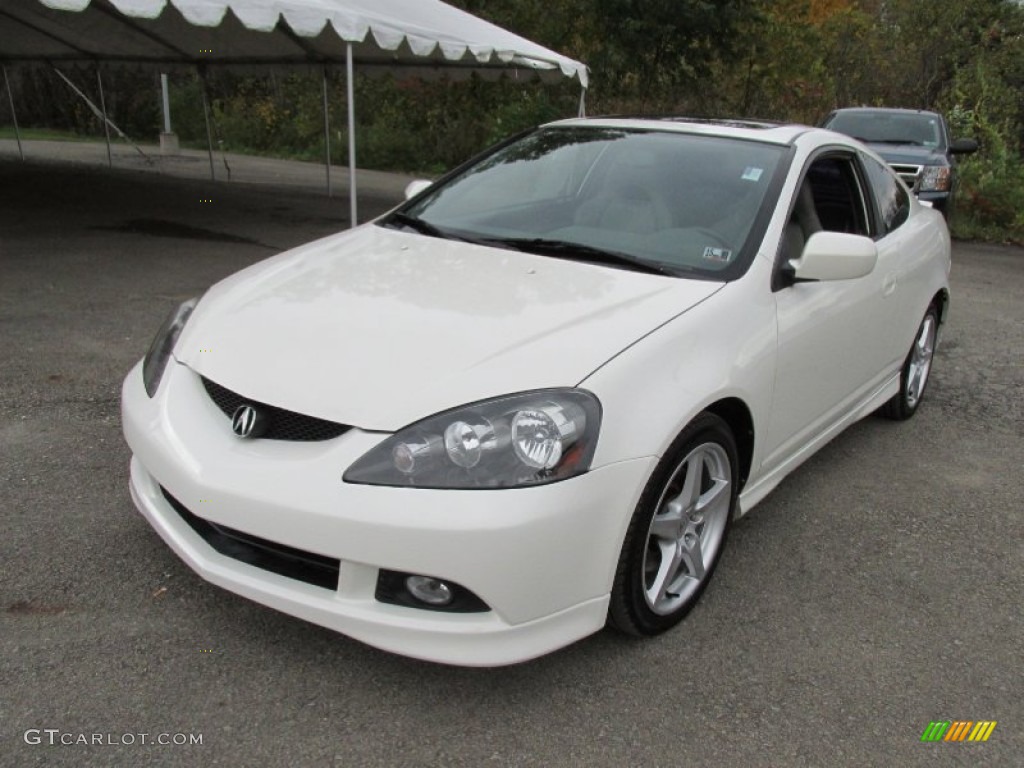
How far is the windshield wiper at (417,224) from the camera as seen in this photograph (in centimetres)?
343

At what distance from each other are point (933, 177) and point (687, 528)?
9.26m

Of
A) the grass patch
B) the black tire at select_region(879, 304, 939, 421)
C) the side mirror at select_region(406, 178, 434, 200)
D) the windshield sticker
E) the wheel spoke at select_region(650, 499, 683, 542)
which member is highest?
the windshield sticker

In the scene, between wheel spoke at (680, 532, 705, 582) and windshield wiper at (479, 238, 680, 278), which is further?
windshield wiper at (479, 238, 680, 278)

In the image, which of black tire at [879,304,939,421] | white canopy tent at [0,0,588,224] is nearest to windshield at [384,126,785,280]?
black tire at [879,304,939,421]

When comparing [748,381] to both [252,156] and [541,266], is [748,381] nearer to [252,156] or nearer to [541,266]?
[541,266]

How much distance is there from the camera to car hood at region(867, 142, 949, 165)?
10.4 meters

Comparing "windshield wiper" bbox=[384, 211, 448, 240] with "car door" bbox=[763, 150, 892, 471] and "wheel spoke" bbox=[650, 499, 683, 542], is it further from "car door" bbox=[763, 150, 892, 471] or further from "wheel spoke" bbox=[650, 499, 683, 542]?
"wheel spoke" bbox=[650, 499, 683, 542]

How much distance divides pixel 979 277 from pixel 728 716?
27.5 ft

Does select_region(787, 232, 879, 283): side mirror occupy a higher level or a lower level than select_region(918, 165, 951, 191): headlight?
higher

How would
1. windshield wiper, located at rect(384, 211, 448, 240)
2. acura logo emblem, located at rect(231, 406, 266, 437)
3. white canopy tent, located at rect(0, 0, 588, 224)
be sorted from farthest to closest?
1. white canopy tent, located at rect(0, 0, 588, 224)
2. windshield wiper, located at rect(384, 211, 448, 240)
3. acura logo emblem, located at rect(231, 406, 266, 437)

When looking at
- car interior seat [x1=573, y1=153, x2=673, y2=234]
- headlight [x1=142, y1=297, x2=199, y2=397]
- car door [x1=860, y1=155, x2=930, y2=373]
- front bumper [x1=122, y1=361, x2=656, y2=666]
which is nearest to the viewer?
front bumper [x1=122, y1=361, x2=656, y2=666]

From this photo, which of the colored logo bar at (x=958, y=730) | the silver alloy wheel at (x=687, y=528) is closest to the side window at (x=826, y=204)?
the silver alloy wheel at (x=687, y=528)

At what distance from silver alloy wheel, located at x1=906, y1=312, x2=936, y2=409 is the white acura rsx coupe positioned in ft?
3.81

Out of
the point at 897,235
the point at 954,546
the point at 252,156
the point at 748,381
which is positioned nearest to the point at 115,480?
the point at 748,381
